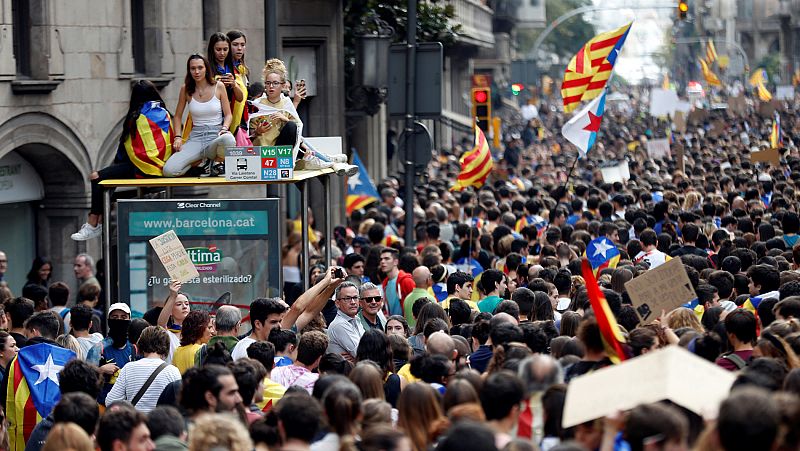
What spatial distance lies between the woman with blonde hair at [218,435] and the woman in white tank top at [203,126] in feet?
20.1

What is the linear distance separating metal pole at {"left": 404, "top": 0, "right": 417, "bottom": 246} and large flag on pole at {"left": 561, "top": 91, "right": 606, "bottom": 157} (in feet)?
6.56

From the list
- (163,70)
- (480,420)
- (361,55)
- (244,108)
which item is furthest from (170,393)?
(361,55)

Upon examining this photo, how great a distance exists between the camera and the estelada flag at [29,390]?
9508mm

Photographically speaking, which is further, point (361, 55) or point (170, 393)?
point (361, 55)

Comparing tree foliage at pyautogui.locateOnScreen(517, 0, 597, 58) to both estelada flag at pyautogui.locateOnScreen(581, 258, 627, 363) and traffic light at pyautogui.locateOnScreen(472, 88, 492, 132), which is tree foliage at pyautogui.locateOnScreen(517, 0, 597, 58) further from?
estelada flag at pyautogui.locateOnScreen(581, 258, 627, 363)

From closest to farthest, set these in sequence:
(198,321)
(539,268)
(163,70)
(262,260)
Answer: (198,321), (262,260), (539,268), (163,70)

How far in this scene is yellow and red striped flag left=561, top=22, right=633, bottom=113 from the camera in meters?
19.7

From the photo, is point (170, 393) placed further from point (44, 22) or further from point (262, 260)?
point (44, 22)

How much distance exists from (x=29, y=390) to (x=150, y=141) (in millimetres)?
3244

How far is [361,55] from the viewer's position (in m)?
22.6

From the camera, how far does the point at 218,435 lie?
20.7 feet

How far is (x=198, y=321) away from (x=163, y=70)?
34.0 ft

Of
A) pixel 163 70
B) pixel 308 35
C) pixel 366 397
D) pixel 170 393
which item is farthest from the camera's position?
pixel 308 35

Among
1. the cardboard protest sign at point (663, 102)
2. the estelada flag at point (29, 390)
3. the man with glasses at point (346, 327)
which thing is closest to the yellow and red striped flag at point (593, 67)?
the man with glasses at point (346, 327)
